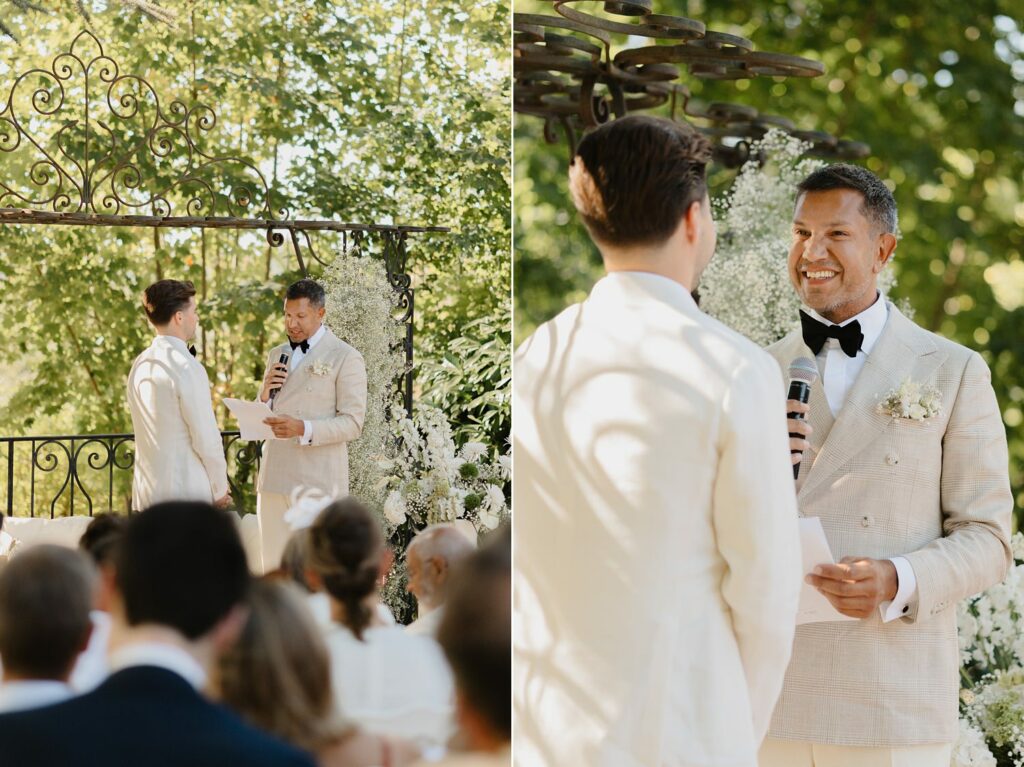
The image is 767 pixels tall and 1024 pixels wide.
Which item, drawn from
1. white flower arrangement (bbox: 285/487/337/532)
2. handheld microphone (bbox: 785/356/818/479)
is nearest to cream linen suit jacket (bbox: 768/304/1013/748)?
handheld microphone (bbox: 785/356/818/479)

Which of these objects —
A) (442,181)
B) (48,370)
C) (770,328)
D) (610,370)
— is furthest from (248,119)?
(770,328)

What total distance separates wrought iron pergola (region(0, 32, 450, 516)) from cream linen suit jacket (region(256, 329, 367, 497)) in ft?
0.20

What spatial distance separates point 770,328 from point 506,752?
8.48 ft

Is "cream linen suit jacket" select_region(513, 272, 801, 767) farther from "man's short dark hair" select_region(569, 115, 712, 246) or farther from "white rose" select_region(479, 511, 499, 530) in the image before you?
"white rose" select_region(479, 511, 499, 530)

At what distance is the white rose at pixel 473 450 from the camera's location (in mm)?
2342

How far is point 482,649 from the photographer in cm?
219

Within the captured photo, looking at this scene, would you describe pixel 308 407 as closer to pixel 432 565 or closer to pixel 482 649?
pixel 432 565

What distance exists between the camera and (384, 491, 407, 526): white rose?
224 cm

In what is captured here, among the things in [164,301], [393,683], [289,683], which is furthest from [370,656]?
[164,301]

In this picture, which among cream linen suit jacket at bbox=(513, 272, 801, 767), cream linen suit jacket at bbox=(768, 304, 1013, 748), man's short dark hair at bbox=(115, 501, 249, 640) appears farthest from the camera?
cream linen suit jacket at bbox=(768, 304, 1013, 748)

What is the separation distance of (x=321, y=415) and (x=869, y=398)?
43.1 inches

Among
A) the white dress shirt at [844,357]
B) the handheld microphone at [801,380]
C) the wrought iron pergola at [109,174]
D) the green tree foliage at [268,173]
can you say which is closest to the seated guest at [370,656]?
the wrought iron pergola at [109,174]

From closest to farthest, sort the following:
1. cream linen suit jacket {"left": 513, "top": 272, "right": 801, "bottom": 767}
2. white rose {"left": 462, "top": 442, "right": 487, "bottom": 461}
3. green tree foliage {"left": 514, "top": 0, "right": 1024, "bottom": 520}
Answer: cream linen suit jacket {"left": 513, "top": 272, "right": 801, "bottom": 767} → white rose {"left": 462, "top": 442, "right": 487, "bottom": 461} → green tree foliage {"left": 514, "top": 0, "right": 1024, "bottom": 520}

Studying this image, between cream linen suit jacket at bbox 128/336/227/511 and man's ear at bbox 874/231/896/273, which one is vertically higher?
man's ear at bbox 874/231/896/273
